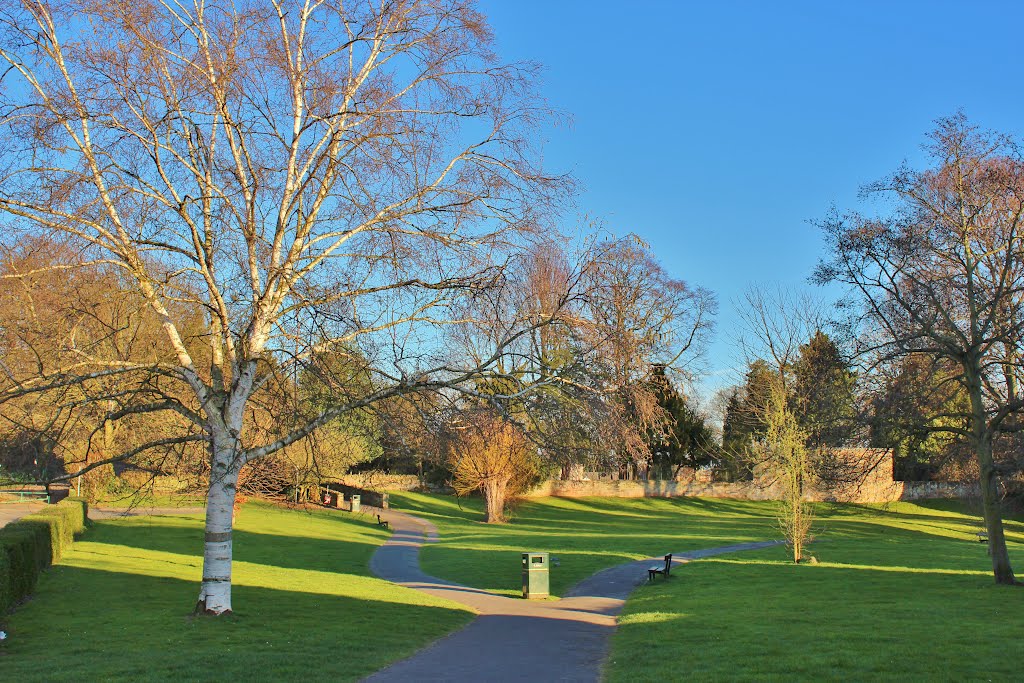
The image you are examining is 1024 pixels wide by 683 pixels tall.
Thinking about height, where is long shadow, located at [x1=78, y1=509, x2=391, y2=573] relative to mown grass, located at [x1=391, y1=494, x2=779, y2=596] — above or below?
above

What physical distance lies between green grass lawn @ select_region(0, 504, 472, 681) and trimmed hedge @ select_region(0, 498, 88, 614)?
304 millimetres

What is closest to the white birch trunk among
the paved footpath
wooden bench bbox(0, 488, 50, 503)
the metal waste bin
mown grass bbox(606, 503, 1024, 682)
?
the paved footpath

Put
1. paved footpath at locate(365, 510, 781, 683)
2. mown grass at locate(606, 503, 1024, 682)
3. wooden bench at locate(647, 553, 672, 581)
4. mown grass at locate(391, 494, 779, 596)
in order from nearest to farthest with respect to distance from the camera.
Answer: mown grass at locate(606, 503, 1024, 682) → paved footpath at locate(365, 510, 781, 683) → wooden bench at locate(647, 553, 672, 581) → mown grass at locate(391, 494, 779, 596)

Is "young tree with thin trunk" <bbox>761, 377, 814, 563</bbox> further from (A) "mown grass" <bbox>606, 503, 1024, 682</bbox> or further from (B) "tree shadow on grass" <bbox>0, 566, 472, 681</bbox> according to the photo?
(B) "tree shadow on grass" <bbox>0, 566, 472, 681</bbox>

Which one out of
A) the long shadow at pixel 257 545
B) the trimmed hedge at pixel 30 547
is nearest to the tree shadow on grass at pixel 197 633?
the trimmed hedge at pixel 30 547

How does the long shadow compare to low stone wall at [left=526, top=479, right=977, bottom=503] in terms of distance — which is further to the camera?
low stone wall at [left=526, top=479, right=977, bottom=503]

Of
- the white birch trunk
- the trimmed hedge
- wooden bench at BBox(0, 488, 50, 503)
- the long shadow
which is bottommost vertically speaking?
the long shadow

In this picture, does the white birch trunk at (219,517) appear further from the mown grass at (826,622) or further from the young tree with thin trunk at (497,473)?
the young tree with thin trunk at (497,473)

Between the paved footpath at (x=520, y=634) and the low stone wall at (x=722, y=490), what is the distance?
31.6m

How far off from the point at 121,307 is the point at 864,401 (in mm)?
14673

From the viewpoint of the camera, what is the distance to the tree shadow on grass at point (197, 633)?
348 inches

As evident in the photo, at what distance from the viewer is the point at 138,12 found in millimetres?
9977

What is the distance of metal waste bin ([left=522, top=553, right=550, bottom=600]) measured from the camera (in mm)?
17328

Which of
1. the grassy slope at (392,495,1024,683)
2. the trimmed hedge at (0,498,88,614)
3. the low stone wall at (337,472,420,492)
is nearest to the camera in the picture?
the grassy slope at (392,495,1024,683)
